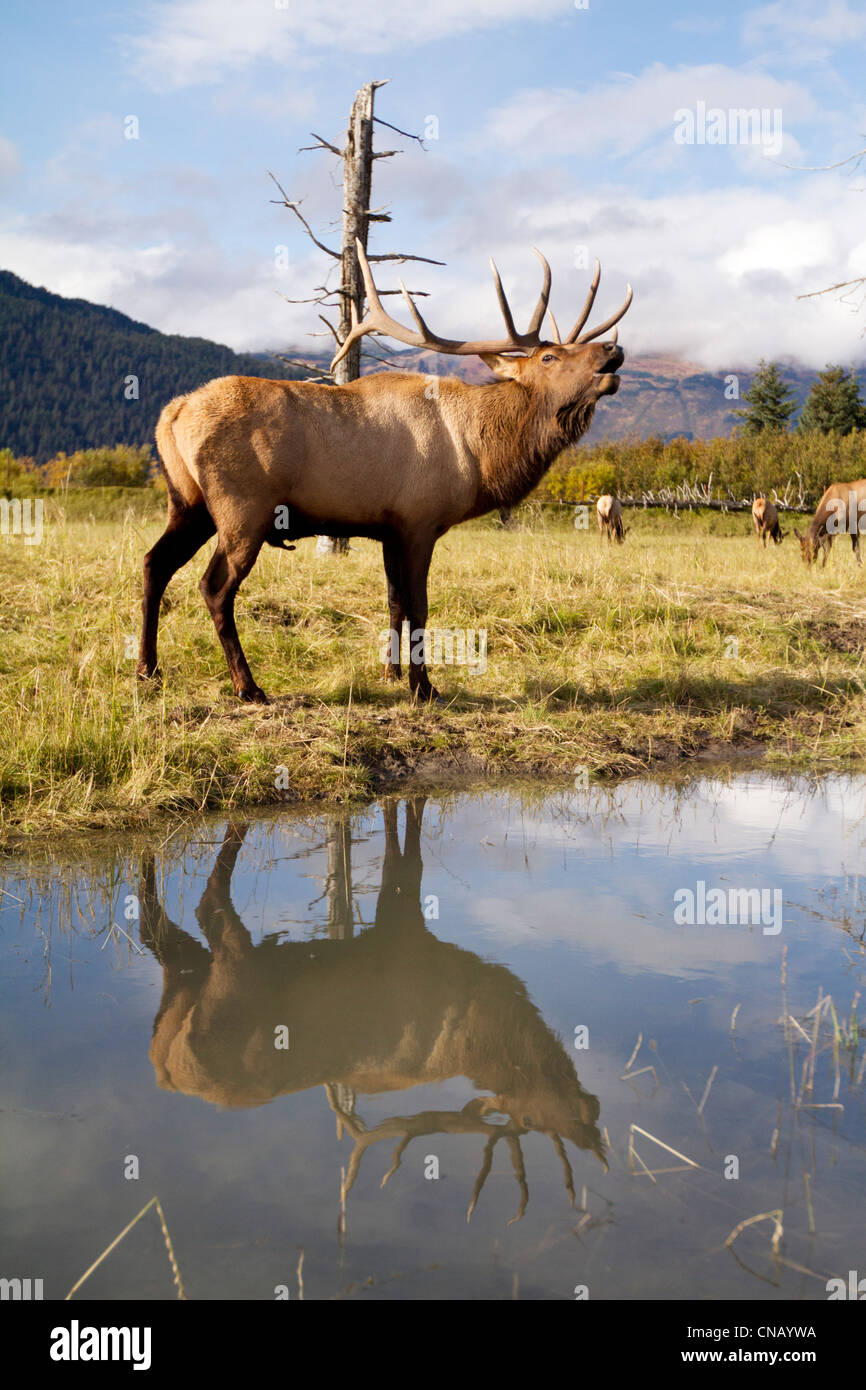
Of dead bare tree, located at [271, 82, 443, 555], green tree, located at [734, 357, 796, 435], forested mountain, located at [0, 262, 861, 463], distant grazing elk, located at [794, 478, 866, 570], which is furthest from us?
forested mountain, located at [0, 262, 861, 463]

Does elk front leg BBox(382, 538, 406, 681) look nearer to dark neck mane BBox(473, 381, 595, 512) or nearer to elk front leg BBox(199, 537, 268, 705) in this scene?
dark neck mane BBox(473, 381, 595, 512)

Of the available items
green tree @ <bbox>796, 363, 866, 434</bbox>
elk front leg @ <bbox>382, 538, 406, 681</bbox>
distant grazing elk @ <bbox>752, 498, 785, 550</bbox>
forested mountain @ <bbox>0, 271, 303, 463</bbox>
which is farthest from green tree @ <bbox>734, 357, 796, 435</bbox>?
forested mountain @ <bbox>0, 271, 303, 463</bbox>

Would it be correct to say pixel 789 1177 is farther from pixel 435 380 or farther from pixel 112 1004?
pixel 435 380

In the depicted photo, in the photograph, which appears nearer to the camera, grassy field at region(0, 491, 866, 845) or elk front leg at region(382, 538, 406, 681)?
grassy field at region(0, 491, 866, 845)

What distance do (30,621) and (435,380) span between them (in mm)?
3447

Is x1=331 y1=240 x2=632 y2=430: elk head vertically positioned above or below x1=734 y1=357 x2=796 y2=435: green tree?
below

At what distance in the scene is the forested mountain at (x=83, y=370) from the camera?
121188 millimetres

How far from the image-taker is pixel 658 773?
242 inches

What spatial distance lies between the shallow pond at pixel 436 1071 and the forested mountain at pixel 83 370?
117124mm

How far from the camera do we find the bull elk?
251 inches

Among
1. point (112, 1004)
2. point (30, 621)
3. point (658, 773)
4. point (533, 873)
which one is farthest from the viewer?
point (30, 621)

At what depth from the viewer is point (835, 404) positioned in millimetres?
48188
